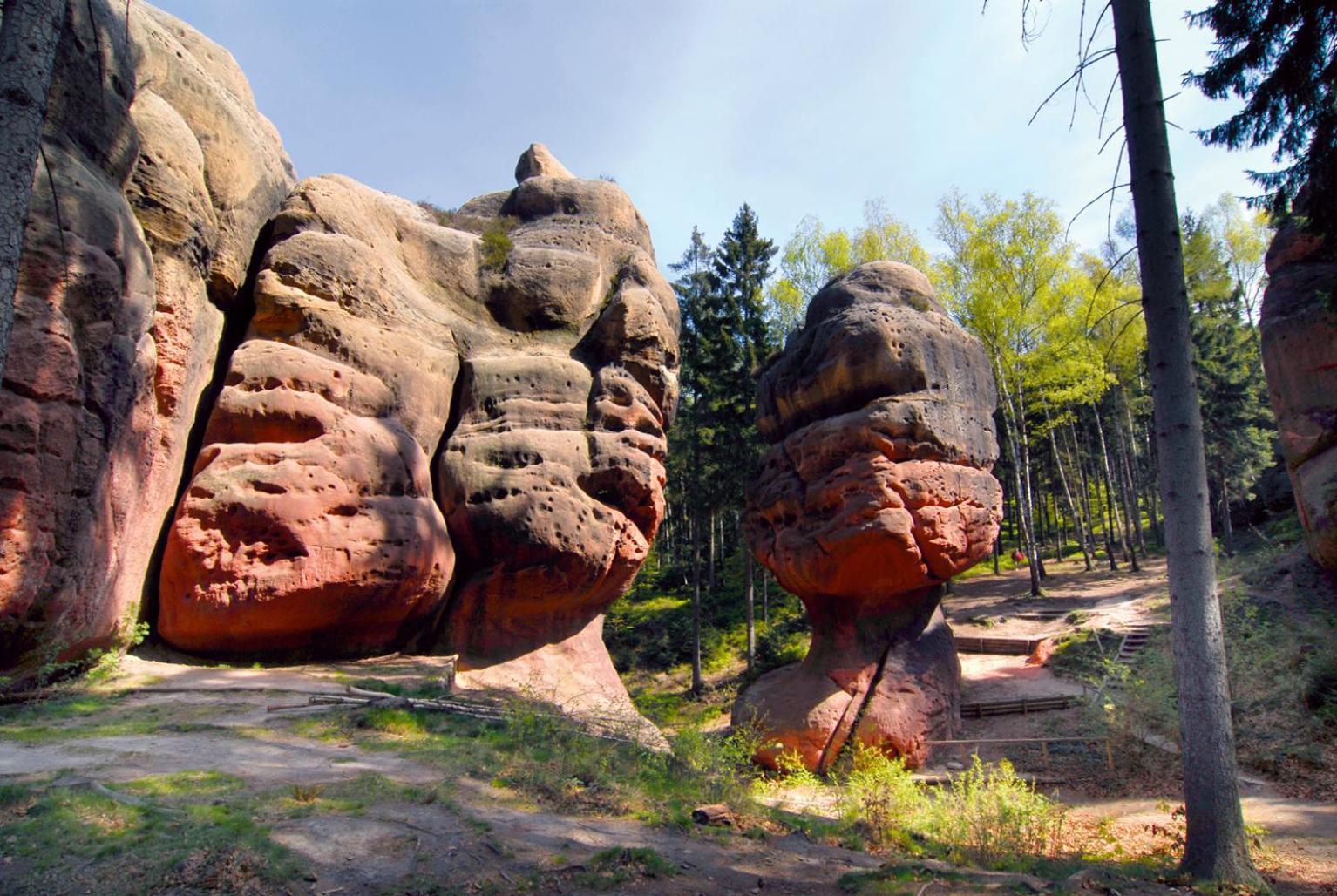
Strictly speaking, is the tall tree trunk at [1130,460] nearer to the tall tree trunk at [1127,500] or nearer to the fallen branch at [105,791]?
the tall tree trunk at [1127,500]

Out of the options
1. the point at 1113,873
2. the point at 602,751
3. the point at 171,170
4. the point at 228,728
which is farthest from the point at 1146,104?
the point at 171,170

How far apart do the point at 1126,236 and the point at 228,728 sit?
3239 cm

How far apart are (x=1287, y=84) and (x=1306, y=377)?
8.09 m

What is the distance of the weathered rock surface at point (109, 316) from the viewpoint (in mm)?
6992

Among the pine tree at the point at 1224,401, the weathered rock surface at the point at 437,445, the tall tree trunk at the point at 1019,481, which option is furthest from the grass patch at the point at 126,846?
the pine tree at the point at 1224,401

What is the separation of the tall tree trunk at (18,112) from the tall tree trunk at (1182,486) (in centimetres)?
815

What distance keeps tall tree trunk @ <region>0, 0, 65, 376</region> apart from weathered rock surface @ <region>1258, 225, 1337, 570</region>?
17068 mm

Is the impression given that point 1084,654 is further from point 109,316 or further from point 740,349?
point 109,316

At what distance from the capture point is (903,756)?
43.8 feet

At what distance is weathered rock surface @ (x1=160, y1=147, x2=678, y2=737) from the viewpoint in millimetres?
9695

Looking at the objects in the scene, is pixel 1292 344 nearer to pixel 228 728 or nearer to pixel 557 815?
pixel 557 815

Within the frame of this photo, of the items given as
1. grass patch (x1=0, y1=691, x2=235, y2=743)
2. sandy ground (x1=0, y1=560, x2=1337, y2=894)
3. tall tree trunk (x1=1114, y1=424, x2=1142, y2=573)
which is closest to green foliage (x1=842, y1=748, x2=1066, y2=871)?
sandy ground (x1=0, y1=560, x2=1337, y2=894)

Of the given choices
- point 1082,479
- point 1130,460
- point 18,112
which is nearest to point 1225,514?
point 1082,479

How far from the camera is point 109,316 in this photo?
25.6 ft
